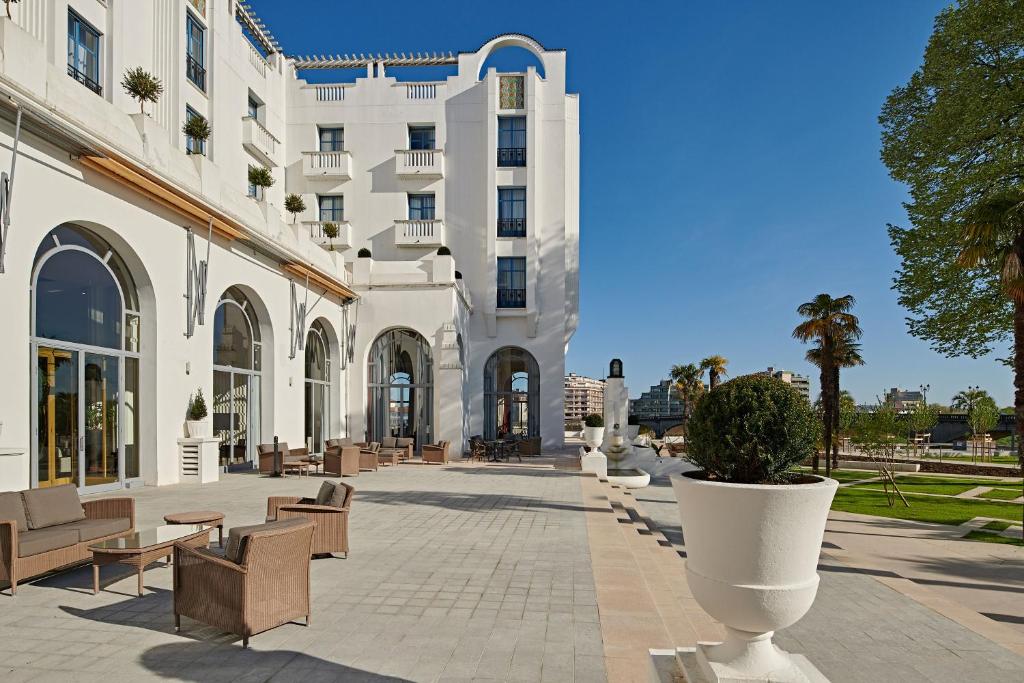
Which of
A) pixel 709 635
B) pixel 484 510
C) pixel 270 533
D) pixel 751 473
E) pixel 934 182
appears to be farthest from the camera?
pixel 934 182

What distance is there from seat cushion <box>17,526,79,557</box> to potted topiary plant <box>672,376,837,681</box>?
16.9 feet

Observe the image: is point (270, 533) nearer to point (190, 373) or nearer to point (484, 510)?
point (484, 510)

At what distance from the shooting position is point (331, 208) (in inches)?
1037

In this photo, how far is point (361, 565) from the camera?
6000 mm

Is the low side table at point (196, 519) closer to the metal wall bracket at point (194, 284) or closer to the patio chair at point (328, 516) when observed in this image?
the patio chair at point (328, 516)

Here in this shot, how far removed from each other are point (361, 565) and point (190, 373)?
337 inches

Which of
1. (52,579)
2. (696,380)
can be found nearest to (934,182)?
(52,579)

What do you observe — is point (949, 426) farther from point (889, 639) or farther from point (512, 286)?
point (889, 639)

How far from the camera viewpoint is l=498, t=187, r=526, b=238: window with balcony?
1011 inches

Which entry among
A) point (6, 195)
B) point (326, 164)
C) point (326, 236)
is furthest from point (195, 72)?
point (6, 195)

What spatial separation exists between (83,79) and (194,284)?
574cm

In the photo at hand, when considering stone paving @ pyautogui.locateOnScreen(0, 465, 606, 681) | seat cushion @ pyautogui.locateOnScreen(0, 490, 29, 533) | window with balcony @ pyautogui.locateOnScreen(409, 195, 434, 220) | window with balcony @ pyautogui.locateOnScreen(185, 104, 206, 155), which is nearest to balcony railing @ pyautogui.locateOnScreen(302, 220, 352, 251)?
window with balcony @ pyautogui.locateOnScreen(409, 195, 434, 220)

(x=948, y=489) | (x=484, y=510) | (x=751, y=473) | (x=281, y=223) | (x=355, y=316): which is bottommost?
(x=948, y=489)

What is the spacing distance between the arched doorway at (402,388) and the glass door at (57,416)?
11.5 meters
